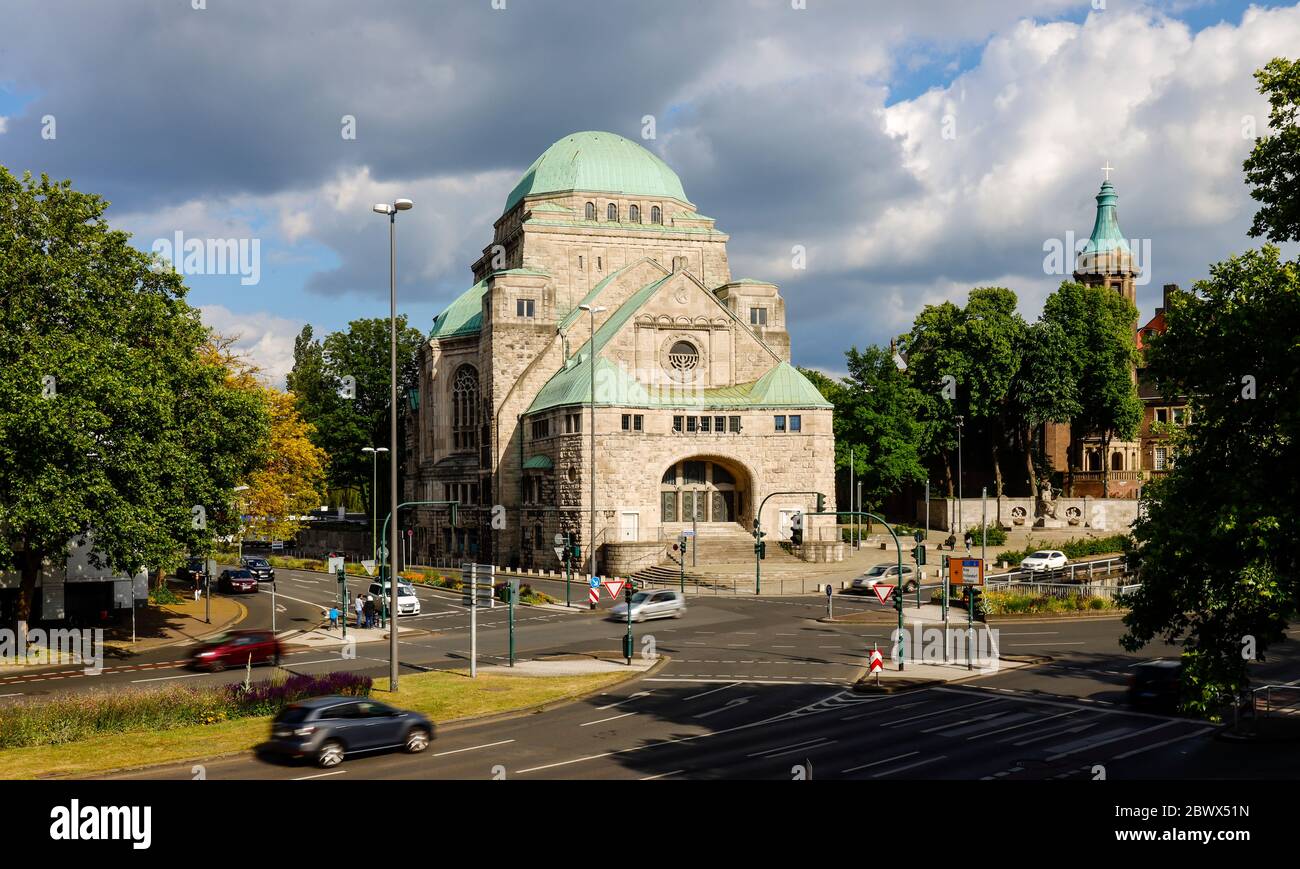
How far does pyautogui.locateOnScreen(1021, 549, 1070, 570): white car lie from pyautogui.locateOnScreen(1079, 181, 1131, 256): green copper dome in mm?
52647

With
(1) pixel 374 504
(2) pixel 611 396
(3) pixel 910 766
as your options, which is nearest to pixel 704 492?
(2) pixel 611 396

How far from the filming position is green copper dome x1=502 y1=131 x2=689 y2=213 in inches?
3339

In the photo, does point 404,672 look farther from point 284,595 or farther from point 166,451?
point 284,595

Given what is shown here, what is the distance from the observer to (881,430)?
84.4 metres

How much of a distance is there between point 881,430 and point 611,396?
87.5ft

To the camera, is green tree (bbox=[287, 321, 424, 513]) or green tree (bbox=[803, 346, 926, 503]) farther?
green tree (bbox=[287, 321, 424, 513])

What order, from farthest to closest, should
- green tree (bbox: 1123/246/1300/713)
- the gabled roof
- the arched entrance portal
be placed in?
the arched entrance portal → the gabled roof → green tree (bbox: 1123/246/1300/713)

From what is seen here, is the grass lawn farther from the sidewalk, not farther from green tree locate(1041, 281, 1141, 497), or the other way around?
green tree locate(1041, 281, 1141, 497)

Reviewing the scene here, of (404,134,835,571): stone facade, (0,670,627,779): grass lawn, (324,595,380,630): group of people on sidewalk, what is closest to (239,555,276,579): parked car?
(404,134,835,571): stone facade

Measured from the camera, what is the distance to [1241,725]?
2450 cm

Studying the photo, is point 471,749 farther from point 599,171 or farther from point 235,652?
point 599,171

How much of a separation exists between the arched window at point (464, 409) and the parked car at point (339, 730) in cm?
5676

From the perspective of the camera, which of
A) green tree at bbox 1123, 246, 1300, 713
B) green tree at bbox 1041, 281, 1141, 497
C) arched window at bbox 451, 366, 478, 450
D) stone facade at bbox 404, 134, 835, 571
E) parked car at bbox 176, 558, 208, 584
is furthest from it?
green tree at bbox 1041, 281, 1141, 497
